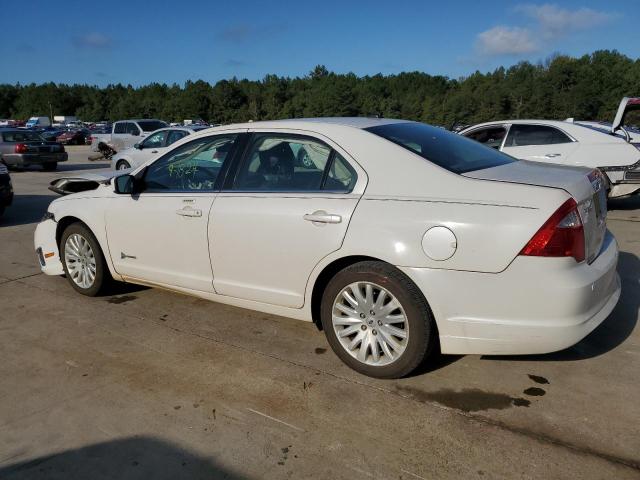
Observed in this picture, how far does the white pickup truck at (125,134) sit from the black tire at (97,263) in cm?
1595

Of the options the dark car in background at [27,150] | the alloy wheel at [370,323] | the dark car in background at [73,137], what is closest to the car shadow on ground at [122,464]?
the alloy wheel at [370,323]

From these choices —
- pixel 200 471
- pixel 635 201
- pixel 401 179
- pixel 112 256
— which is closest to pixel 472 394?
pixel 401 179

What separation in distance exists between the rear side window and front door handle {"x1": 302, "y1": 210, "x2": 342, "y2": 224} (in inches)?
262

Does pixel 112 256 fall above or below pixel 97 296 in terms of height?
above

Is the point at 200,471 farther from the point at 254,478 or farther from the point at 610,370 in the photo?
the point at 610,370

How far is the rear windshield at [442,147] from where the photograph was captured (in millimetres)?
3299

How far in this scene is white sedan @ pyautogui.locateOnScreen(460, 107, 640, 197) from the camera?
823cm

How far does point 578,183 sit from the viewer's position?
118 inches

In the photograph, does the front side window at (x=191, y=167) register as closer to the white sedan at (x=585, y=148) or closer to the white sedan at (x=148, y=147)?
the white sedan at (x=585, y=148)

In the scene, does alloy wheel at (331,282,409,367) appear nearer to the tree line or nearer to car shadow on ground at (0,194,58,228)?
car shadow on ground at (0,194,58,228)

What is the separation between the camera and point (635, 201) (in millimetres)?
10258

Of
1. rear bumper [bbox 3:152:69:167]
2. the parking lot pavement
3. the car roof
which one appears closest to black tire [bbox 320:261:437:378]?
the parking lot pavement

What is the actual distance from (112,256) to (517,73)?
4370 inches

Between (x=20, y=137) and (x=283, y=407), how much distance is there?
769 inches
